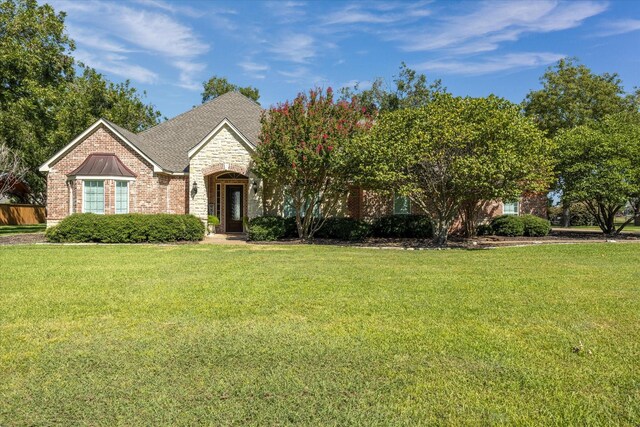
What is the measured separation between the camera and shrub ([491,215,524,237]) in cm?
2080

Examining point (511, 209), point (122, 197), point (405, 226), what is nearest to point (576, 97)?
point (511, 209)

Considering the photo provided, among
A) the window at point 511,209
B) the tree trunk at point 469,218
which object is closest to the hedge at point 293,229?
Answer: the tree trunk at point 469,218

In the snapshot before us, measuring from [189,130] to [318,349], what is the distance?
22.5 m

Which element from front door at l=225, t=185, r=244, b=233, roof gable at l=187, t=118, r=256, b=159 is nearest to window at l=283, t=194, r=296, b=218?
roof gable at l=187, t=118, r=256, b=159

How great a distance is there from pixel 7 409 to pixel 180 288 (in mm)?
4383

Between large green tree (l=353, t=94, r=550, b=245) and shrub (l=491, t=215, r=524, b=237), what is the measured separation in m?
5.44

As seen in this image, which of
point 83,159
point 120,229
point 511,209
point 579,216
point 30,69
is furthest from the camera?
point 579,216

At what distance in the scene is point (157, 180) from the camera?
65.9ft

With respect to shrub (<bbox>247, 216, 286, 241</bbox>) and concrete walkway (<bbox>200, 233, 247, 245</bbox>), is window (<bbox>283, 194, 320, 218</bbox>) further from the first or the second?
concrete walkway (<bbox>200, 233, 247, 245</bbox>)

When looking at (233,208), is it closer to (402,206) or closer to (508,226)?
(402,206)

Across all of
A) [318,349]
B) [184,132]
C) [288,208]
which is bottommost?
[318,349]

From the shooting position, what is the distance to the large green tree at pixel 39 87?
24344 millimetres

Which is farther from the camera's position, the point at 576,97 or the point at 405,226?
the point at 576,97

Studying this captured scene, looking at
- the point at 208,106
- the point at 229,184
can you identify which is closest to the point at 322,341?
the point at 229,184
